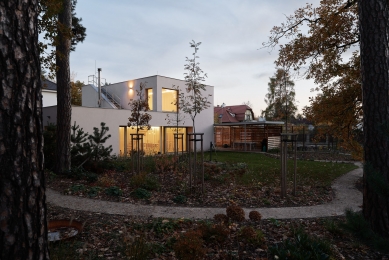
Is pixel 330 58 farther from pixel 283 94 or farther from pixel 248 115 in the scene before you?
pixel 248 115

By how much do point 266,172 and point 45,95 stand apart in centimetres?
2106

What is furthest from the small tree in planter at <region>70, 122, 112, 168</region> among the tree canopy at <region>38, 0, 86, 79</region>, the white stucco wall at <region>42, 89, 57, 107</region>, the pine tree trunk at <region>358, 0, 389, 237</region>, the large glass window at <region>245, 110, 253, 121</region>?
the large glass window at <region>245, 110, 253, 121</region>

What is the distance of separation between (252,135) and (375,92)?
803 inches

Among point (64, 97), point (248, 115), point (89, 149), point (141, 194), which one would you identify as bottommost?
point (141, 194)

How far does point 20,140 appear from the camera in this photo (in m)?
1.50

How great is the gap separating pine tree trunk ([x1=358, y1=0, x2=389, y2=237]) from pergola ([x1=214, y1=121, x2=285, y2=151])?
18768 millimetres

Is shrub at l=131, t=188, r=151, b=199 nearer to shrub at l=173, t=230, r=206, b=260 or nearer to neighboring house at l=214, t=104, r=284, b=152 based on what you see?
shrub at l=173, t=230, r=206, b=260

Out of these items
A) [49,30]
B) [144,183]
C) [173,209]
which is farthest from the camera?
[49,30]

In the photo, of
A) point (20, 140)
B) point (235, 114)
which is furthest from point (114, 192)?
point (235, 114)

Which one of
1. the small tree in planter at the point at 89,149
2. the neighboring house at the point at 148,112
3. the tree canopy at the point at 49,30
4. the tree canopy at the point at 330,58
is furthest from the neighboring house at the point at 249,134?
the tree canopy at the point at 49,30

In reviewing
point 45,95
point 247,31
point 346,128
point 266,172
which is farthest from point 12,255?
point 45,95

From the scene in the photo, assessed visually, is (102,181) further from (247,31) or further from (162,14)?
(247,31)

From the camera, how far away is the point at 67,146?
894 cm

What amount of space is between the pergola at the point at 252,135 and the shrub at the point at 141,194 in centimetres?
1703
